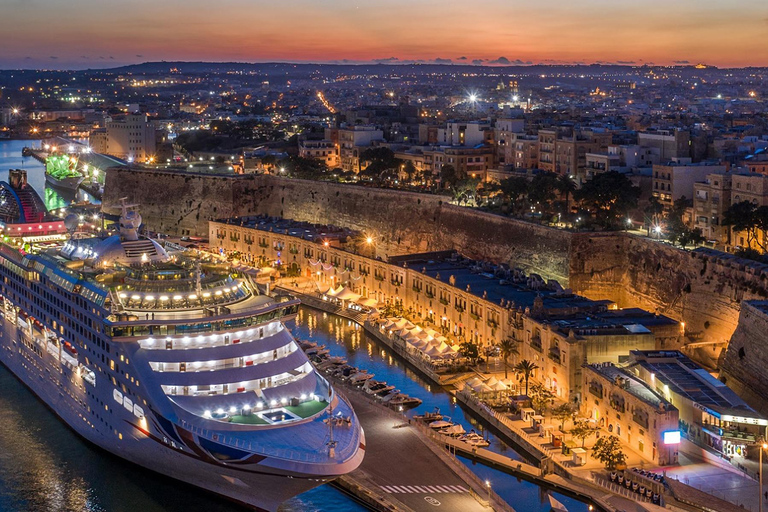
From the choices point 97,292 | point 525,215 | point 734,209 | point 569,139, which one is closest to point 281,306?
point 97,292

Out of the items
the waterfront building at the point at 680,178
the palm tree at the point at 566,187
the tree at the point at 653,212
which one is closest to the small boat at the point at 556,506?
the tree at the point at 653,212

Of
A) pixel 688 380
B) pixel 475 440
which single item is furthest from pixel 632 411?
pixel 475 440

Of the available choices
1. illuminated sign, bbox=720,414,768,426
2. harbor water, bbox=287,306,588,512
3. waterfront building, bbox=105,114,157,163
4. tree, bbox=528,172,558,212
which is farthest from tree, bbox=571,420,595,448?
waterfront building, bbox=105,114,157,163

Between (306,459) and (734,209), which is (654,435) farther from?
(734,209)

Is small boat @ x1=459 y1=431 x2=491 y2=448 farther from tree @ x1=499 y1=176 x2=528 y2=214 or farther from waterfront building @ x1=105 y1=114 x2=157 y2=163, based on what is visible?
waterfront building @ x1=105 y1=114 x2=157 y2=163

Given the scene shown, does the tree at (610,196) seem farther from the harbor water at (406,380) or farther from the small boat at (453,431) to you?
the small boat at (453,431)
